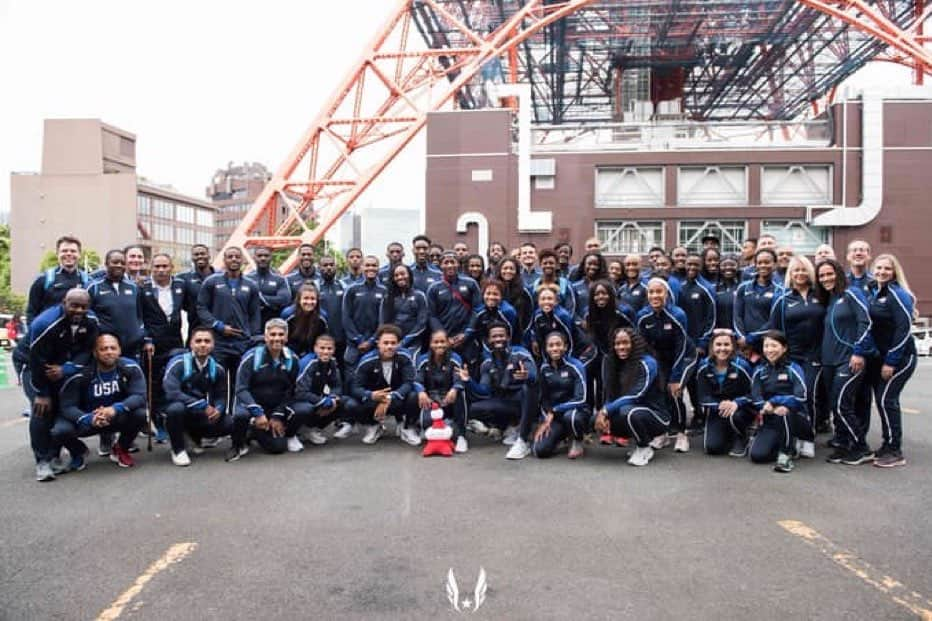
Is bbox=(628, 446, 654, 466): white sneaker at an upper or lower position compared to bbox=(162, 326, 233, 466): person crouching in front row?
lower

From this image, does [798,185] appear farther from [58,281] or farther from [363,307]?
[58,281]

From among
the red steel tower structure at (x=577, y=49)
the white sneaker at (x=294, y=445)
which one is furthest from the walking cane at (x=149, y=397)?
the red steel tower structure at (x=577, y=49)

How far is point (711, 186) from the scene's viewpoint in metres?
29.3

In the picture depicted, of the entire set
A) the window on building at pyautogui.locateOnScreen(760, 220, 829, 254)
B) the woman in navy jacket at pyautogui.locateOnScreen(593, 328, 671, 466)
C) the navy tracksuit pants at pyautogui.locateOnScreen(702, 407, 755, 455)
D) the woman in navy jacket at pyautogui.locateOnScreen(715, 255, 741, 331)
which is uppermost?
the window on building at pyautogui.locateOnScreen(760, 220, 829, 254)

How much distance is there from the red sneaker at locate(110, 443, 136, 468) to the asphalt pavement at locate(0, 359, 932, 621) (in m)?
0.15

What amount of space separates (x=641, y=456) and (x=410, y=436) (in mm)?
2367

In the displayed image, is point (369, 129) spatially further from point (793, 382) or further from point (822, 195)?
point (793, 382)

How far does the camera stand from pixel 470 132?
96.7 ft

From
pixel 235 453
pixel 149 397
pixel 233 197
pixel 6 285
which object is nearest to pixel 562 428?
pixel 235 453

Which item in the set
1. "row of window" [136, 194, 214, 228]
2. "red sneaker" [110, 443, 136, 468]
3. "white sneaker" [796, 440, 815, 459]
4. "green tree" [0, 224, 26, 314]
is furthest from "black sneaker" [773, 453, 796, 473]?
"row of window" [136, 194, 214, 228]

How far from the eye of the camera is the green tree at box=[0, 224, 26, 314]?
60756mm

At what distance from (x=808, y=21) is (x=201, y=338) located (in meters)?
28.7

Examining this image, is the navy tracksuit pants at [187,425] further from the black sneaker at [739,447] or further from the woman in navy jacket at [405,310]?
the black sneaker at [739,447]

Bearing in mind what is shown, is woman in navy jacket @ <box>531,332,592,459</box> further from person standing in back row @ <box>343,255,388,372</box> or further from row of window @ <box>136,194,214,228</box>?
row of window @ <box>136,194,214,228</box>
